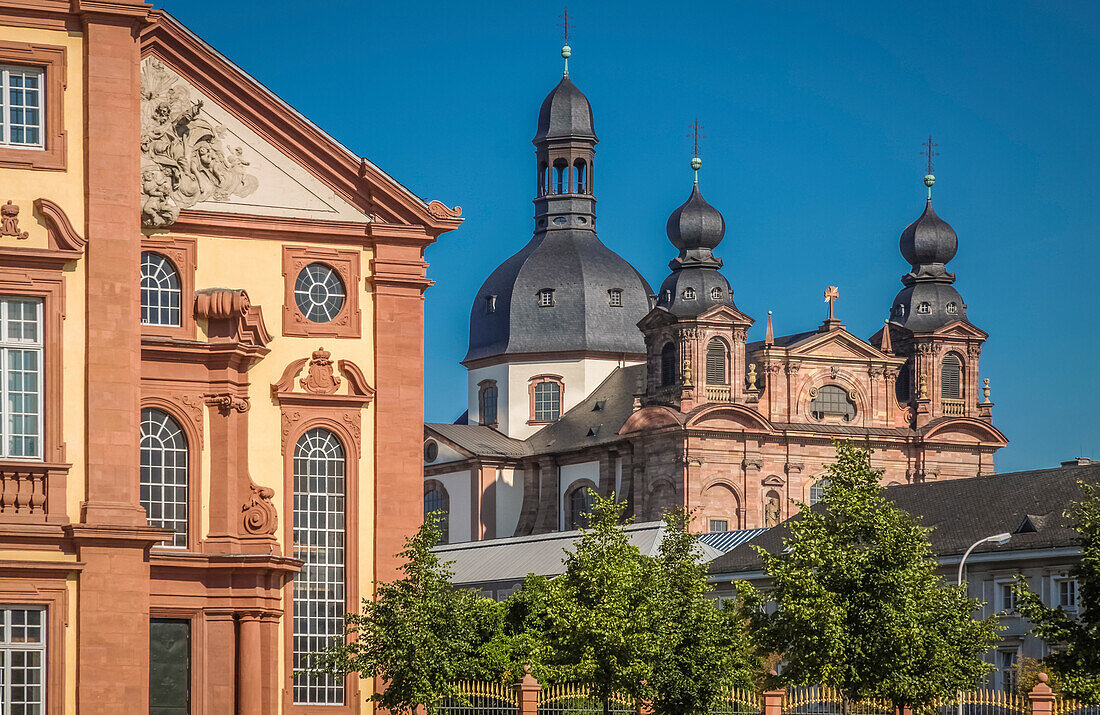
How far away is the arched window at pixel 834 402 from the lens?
109 m

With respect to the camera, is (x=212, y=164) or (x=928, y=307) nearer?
(x=212, y=164)

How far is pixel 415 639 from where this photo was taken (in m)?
38.3

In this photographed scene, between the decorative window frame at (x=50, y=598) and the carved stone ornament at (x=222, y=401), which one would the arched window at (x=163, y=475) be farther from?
the decorative window frame at (x=50, y=598)

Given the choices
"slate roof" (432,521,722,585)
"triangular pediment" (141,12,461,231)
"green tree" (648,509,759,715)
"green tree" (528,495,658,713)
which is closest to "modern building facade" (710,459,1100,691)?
"slate roof" (432,521,722,585)

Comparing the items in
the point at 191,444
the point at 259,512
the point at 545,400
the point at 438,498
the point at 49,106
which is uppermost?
the point at 545,400

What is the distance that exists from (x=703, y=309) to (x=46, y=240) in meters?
76.6

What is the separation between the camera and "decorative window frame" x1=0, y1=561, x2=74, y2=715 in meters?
31.3

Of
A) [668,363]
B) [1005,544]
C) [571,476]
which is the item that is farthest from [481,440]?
[1005,544]

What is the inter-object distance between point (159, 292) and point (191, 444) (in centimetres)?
293

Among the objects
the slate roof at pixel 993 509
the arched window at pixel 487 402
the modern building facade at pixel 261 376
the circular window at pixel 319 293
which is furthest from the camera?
the arched window at pixel 487 402

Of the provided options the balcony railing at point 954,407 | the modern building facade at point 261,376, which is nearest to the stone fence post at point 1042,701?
the modern building facade at point 261,376

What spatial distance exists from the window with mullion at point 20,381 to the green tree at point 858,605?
478 inches

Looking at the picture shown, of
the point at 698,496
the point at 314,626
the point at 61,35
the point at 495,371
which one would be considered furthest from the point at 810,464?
the point at 61,35

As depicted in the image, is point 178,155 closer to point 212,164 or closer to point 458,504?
point 212,164
